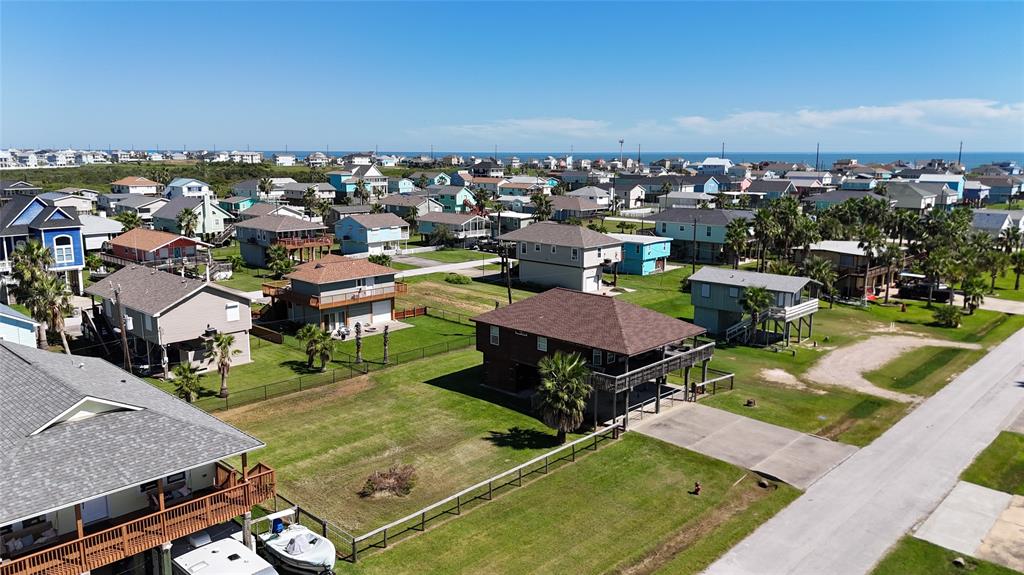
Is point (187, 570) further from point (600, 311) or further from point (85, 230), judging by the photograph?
point (85, 230)

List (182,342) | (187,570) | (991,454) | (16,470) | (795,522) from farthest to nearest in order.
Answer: (182,342) → (991,454) → (795,522) → (187,570) → (16,470)

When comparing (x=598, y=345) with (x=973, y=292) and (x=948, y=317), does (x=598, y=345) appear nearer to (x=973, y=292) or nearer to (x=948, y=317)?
(x=948, y=317)

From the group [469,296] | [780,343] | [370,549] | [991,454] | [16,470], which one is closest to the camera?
[16,470]

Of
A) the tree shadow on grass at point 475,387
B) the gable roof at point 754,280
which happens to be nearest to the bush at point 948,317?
the gable roof at point 754,280

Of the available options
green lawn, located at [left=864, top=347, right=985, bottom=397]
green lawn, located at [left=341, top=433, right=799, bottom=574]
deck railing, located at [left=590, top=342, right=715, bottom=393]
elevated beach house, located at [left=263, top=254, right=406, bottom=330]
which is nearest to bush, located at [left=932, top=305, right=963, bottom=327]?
green lawn, located at [left=864, top=347, right=985, bottom=397]

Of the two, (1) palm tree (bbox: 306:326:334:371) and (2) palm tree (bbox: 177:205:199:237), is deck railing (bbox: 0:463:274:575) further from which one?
(2) palm tree (bbox: 177:205:199:237)

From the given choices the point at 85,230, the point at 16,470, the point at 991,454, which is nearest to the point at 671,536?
the point at 991,454
